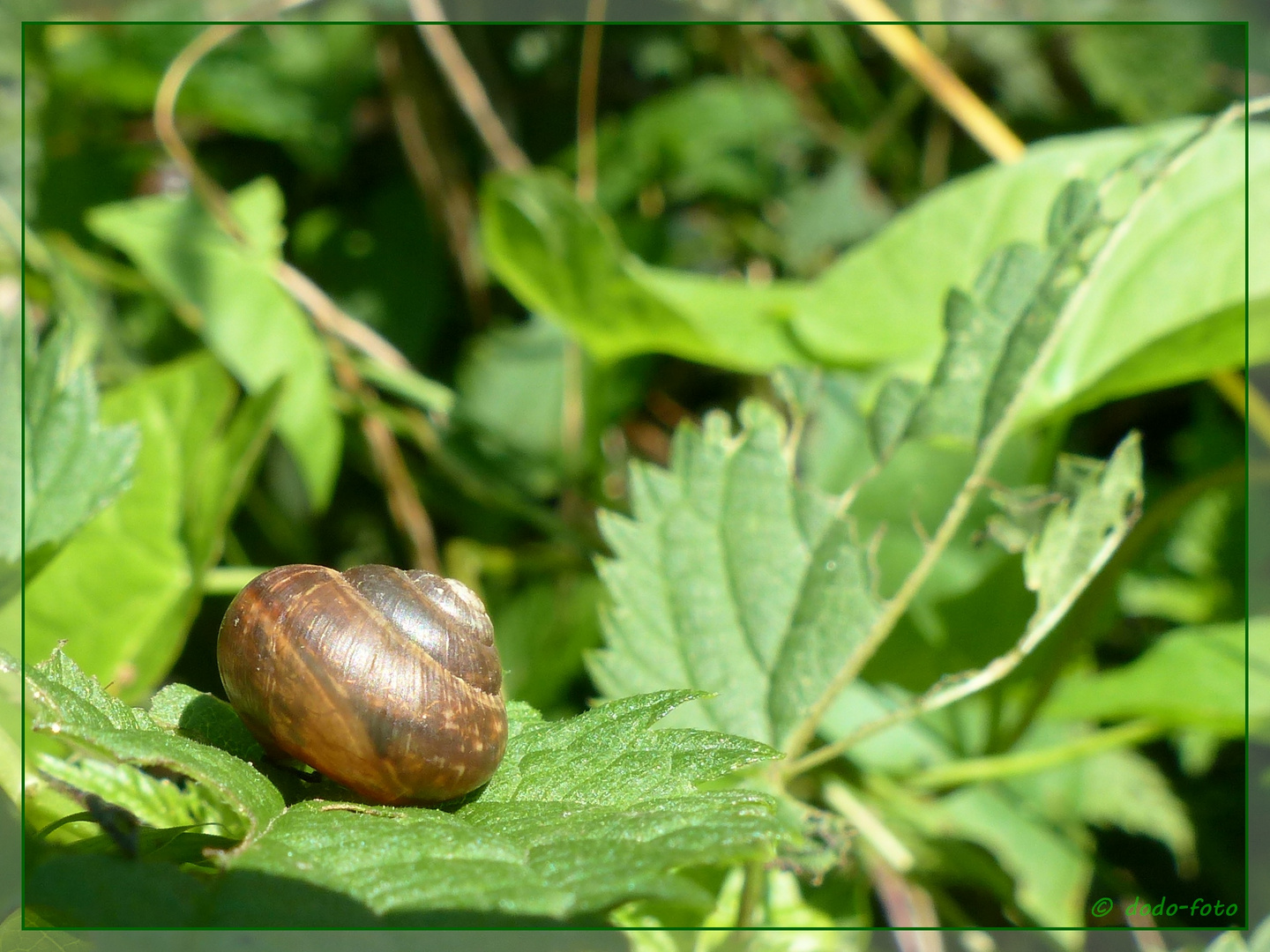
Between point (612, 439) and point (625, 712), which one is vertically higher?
point (612, 439)

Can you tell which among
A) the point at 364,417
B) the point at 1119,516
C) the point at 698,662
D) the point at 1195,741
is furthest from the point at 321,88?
the point at 1195,741

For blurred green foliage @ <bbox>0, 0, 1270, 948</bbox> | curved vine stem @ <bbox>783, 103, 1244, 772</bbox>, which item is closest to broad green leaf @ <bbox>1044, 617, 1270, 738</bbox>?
blurred green foliage @ <bbox>0, 0, 1270, 948</bbox>

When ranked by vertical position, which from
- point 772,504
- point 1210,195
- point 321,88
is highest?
point 321,88

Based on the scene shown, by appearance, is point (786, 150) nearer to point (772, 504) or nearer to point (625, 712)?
point (772, 504)

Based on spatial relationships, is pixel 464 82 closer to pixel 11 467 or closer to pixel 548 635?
pixel 548 635

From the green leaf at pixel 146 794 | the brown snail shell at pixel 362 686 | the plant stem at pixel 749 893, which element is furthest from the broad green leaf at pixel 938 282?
the green leaf at pixel 146 794

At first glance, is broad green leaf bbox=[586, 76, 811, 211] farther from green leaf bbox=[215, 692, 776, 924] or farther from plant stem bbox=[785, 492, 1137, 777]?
green leaf bbox=[215, 692, 776, 924]
